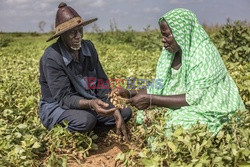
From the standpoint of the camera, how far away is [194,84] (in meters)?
2.85

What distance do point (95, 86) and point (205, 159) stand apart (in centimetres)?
158

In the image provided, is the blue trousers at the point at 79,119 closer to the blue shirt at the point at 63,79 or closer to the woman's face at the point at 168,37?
the blue shirt at the point at 63,79

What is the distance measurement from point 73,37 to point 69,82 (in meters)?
0.42

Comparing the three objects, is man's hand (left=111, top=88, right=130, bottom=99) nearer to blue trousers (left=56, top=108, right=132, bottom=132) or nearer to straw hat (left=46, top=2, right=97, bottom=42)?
blue trousers (left=56, top=108, right=132, bottom=132)

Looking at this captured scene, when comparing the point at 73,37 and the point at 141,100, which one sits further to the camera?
the point at 73,37

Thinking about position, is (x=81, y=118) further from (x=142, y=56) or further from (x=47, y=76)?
(x=142, y=56)

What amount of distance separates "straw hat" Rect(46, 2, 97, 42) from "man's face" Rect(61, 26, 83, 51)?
1.9 inches

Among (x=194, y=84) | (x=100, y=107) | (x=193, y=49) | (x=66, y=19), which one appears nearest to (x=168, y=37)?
(x=193, y=49)

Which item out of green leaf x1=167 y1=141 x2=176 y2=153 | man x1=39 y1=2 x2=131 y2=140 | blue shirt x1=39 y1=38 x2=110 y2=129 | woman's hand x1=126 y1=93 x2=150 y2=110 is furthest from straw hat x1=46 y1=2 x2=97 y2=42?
green leaf x1=167 y1=141 x2=176 y2=153

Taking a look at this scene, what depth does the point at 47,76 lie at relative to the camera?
3211 mm

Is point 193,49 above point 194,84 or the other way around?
above

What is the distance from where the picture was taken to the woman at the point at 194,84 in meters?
2.82

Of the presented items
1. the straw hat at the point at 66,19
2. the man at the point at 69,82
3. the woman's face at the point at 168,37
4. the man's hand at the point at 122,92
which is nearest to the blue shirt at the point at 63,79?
the man at the point at 69,82

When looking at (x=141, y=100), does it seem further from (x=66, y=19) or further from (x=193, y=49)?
(x=66, y=19)
